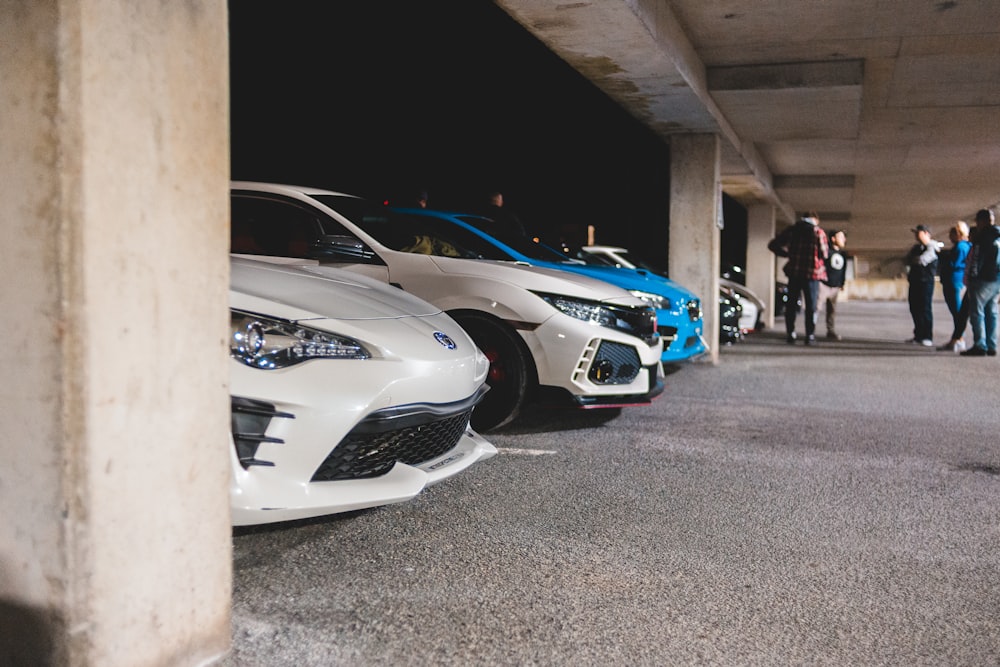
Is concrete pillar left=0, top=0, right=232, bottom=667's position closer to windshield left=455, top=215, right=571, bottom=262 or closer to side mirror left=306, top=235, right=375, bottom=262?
side mirror left=306, top=235, right=375, bottom=262

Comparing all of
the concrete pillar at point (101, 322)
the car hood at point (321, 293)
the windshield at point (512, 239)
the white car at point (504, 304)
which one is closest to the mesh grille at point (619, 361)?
the white car at point (504, 304)

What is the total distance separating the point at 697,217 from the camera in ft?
38.1

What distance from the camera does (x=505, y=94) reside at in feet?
83.7

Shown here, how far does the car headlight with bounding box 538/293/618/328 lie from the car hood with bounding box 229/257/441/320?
1556 millimetres

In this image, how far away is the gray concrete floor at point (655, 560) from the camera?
8.86 feet

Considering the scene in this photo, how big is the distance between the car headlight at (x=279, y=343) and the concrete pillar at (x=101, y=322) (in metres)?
0.75

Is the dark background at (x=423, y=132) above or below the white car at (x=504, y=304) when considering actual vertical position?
above

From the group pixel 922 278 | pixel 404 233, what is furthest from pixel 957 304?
pixel 404 233

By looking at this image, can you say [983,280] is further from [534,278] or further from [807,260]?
[534,278]

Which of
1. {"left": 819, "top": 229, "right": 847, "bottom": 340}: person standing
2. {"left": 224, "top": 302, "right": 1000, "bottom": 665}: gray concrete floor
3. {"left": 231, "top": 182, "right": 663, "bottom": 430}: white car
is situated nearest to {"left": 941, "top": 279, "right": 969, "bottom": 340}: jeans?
{"left": 819, "top": 229, "right": 847, "bottom": 340}: person standing

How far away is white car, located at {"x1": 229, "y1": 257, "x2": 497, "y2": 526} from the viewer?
9.97 ft

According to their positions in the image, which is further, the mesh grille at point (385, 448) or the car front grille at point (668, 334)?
the car front grille at point (668, 334)

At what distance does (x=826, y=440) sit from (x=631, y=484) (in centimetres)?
200

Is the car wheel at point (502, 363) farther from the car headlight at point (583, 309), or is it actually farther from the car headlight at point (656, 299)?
the car headlight at point (656, 299)
